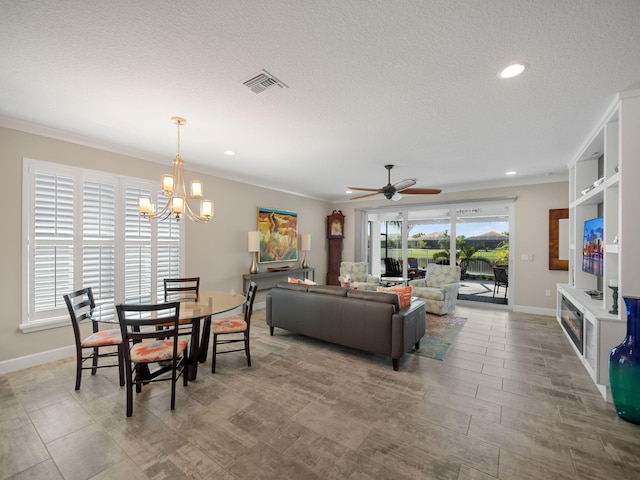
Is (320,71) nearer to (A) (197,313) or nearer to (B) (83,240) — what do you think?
(A) (197,313)

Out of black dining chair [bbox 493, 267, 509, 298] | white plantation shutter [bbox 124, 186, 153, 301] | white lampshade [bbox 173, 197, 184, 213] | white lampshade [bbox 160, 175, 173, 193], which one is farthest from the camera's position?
black dining chair [bbox 493, 267, 509, 298]

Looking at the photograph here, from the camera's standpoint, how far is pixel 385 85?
2.22 m

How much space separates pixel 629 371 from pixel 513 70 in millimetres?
2471

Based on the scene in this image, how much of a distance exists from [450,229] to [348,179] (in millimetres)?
2879

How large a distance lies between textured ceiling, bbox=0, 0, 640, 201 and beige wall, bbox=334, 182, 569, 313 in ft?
6.27

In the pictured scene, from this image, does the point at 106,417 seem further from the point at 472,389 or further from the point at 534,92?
the point at 534,92

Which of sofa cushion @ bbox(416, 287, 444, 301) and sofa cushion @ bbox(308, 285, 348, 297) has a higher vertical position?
sofa cushion @ bbox(308, 285, 348, 297)

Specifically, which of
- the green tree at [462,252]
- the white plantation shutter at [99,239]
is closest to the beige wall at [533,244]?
the green tree at [462,252]

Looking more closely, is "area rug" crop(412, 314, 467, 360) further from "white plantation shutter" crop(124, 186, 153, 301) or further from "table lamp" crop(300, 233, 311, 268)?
"white plantation shutter" crop(124, 186, 153, 301)

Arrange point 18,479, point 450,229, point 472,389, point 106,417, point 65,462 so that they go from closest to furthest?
point 18,479, point 65,462, point 106,417, point 472,389, point 450,229

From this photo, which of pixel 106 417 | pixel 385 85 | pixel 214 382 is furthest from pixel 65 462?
pixel 385 85

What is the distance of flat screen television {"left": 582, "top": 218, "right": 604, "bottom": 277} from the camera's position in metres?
3.11

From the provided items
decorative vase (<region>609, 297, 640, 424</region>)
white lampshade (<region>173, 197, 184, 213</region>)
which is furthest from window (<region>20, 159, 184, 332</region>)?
decorative vase (<region>609, 297, 640, 424</region>)

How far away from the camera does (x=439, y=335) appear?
13.4ft
